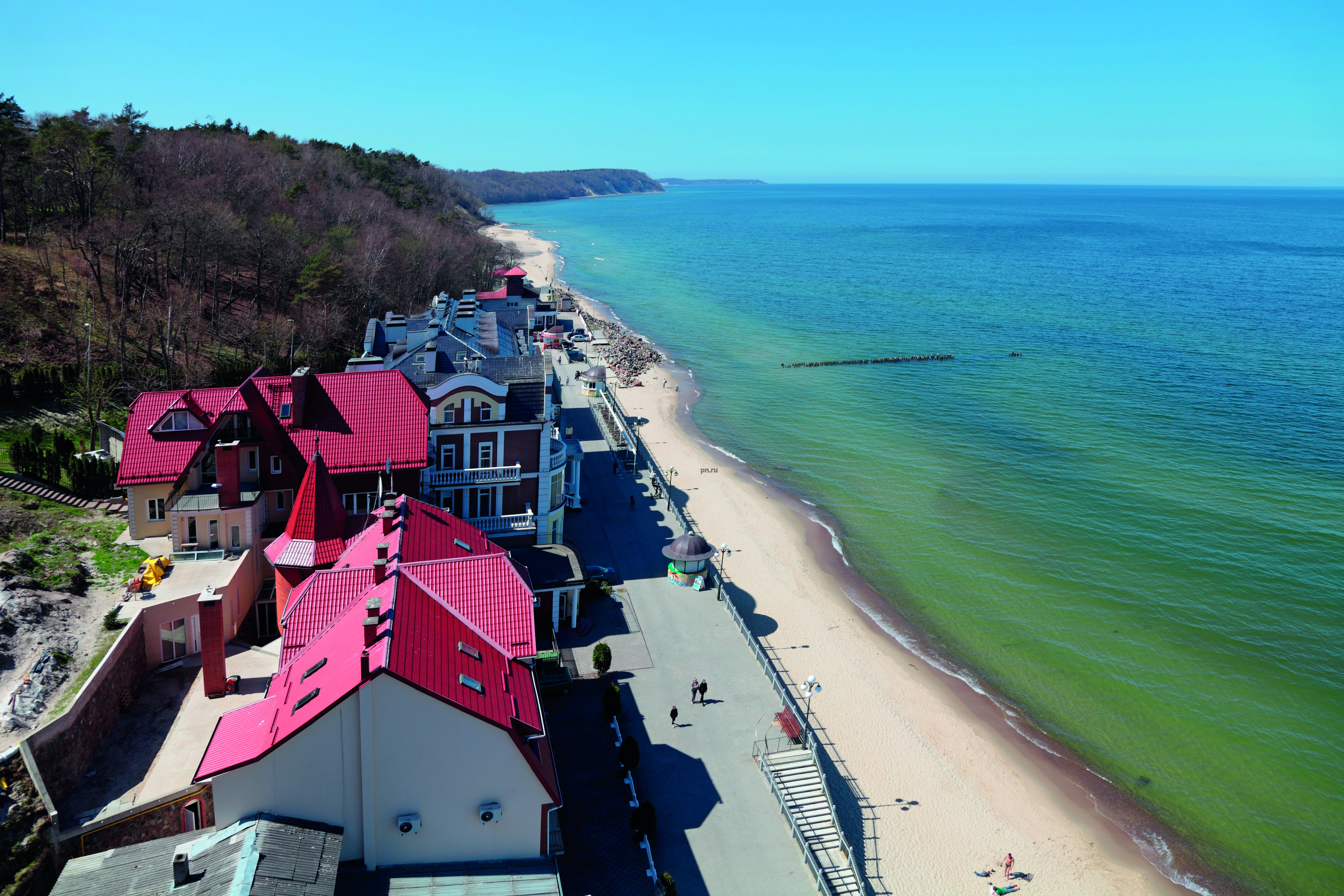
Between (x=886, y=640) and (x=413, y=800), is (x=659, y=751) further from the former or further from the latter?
(x=886, y=640)

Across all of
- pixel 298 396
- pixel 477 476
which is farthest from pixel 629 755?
pixel 298 396

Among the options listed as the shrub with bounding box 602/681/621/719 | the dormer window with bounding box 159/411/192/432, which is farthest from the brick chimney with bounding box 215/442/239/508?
the shrub with bounding box 602/681/621/719

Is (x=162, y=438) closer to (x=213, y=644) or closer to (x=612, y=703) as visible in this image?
(x=213, y=644)

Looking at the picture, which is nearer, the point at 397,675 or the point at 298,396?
the point at 397,675

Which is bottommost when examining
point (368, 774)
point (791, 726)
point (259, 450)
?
point (791, 726)

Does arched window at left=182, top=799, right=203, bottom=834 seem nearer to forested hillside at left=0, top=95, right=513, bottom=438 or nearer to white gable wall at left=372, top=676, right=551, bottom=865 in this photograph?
white gable wall at left=372, top=676, right=551, bottom=865

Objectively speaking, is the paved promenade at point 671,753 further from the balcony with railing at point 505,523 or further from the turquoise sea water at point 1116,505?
the turquoise sea water at point 1116,505
